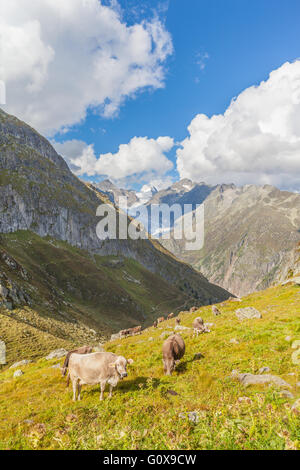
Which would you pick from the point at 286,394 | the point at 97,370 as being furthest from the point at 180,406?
the point at 97,370

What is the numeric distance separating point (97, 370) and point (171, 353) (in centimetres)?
503

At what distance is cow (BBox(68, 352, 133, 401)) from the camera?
13.5 meters

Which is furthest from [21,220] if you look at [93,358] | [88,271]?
[93,358]

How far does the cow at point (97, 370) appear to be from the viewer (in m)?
13.5

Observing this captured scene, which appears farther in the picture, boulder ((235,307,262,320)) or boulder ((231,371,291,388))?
boulder ((235,307,262,320))

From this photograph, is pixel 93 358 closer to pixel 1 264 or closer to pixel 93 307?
pixel 1 264

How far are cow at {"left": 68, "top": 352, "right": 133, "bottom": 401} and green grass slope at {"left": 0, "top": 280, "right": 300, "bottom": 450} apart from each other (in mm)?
813

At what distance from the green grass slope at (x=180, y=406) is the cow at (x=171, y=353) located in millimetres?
573

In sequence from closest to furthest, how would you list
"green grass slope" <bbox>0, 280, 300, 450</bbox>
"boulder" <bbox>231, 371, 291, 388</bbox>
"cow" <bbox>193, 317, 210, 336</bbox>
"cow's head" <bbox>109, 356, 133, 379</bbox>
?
"green grass slope" <bbox>0, 280, 300, 450</bbox> → "boulder" <bbox>231, 371, 291, 388</bbox> → "cow's head" <bbox>109, 356, 133, 379</bbox> → "cow" <bbox>193, 317, 210, 336</bbox>

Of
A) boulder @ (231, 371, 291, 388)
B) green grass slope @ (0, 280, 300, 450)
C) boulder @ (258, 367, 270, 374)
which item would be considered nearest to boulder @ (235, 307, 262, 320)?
green grass slope @ (0, 280, 300, 450)

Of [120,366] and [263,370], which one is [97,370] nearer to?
[120,366]

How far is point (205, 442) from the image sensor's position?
632 centimetres

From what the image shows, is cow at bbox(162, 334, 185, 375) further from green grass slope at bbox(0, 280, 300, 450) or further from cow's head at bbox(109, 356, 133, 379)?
cow's head at bbox(109, 356, 133, 379)
